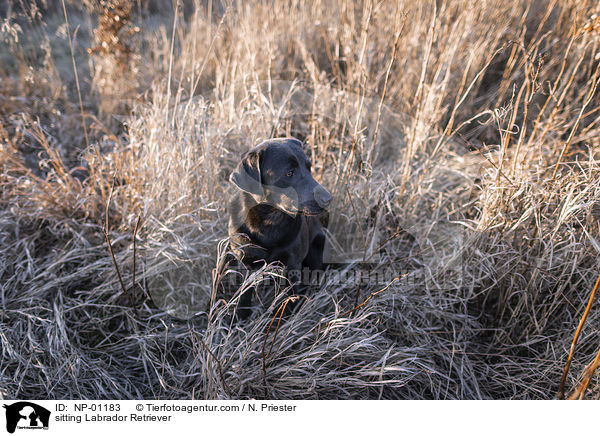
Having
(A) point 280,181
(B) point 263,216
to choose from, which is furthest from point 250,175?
(B) point 263,216

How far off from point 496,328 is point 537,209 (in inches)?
28.3

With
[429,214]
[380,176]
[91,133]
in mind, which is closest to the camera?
[429,214]

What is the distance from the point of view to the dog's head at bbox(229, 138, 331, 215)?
1.76m

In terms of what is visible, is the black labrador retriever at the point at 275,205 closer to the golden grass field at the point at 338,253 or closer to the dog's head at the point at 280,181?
the dog's head at the point at 280,181

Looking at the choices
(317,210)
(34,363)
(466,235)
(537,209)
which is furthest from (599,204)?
(34,363)

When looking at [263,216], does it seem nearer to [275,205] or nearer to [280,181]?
[275,205]

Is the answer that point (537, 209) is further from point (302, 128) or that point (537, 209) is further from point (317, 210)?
point (302, 128)

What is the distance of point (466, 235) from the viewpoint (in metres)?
2.37

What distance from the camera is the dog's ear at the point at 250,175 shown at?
176cm
